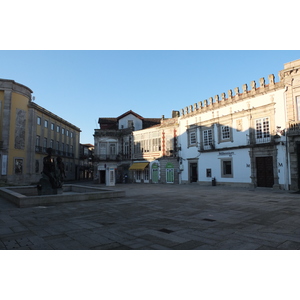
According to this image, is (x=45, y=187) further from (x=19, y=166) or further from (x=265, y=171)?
(x=19, y=166)

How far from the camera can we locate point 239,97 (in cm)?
2208

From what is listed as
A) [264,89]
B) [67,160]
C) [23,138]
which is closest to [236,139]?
[264,89]

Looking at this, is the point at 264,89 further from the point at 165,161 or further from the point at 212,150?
the point at 165,161

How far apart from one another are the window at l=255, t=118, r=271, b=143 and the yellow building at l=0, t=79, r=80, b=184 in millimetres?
27521

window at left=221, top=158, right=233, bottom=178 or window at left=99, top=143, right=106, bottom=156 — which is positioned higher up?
window at left=99, top=143, right=106, bottom=156

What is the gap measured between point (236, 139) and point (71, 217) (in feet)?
61.0

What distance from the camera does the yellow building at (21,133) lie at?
27.9m

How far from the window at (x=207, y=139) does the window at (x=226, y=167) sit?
2.54 metres

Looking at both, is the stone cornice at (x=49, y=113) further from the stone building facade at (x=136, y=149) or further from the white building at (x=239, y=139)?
the white building at (x=239, y=139)

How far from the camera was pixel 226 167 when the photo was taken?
23547mm

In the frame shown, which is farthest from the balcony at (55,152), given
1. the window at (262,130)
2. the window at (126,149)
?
the window at (262,130)

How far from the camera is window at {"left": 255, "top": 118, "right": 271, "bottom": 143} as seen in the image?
1978 cm

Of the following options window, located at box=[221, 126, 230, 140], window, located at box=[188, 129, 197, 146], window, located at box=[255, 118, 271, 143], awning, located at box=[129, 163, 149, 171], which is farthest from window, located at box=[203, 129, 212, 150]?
awning, located at box=[129, 163, 149, 171]

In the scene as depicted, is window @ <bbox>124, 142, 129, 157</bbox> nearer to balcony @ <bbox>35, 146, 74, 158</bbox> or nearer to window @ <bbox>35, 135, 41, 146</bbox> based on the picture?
balcony @ <bbox>35, 146, 74, 158</bbox>
